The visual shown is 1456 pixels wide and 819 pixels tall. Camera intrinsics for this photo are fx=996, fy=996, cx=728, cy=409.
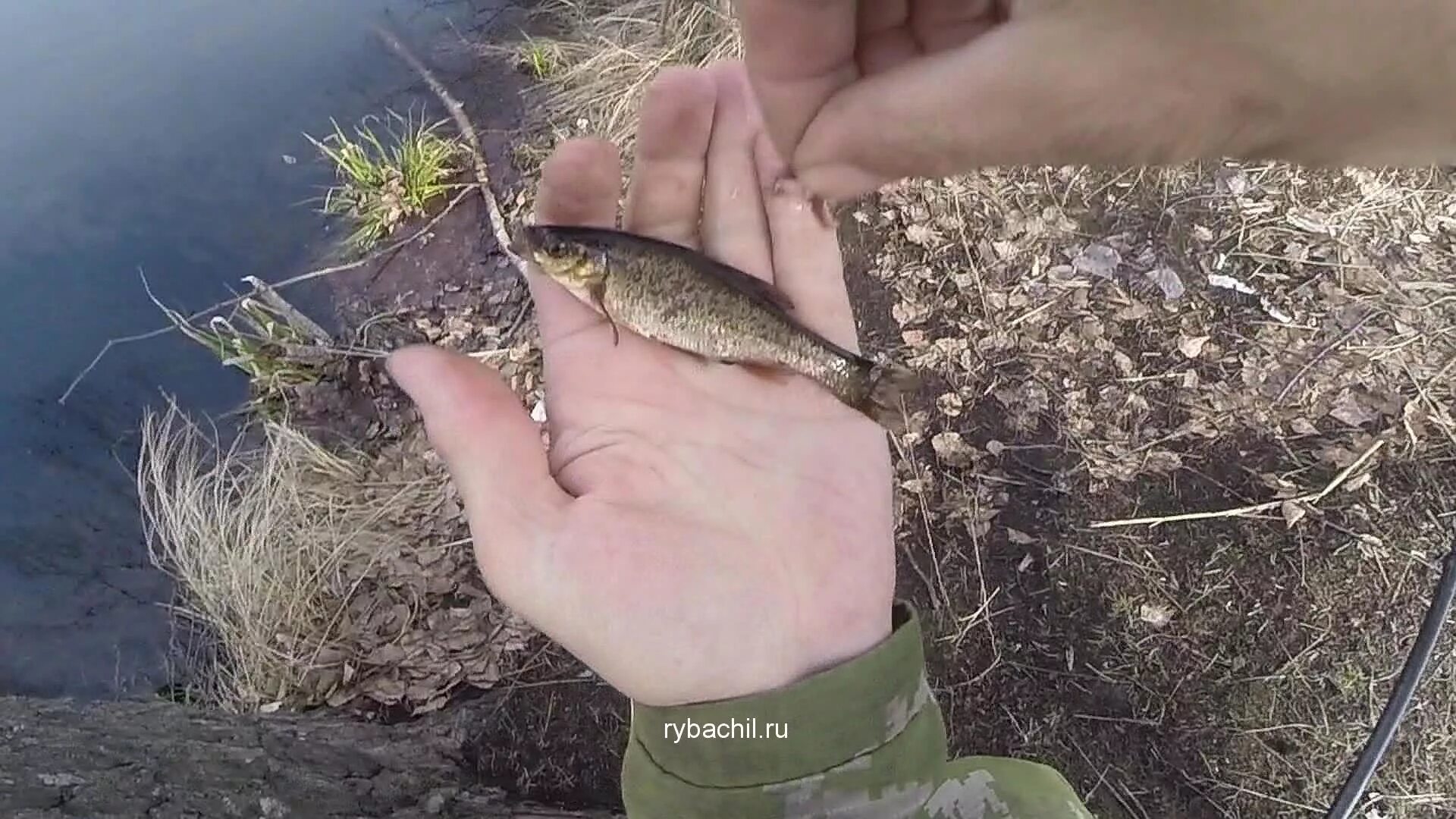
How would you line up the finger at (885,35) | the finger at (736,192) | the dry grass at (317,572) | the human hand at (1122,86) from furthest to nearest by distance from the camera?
the dry grass at (317,572), the finger at (736,192), the finger at (885,35), the human hand at (1122,86)

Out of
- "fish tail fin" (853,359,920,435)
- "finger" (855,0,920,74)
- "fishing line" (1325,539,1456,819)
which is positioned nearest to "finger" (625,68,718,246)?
"fish tail fin" (853,359,920,435)

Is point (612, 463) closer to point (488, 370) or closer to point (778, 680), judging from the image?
point (488, 370)

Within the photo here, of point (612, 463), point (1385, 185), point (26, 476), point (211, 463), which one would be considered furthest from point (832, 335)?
point (26, 476)

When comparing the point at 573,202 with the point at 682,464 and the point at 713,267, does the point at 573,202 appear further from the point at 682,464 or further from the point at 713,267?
the point at 682,464

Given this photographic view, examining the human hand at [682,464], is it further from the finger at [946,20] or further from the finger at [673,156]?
the finger at [946,20]

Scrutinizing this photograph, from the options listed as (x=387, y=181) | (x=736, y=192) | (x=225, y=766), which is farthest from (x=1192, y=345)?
(x=387, y=181)

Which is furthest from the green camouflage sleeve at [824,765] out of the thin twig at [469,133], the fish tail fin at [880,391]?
the thin twig at [469,133]
